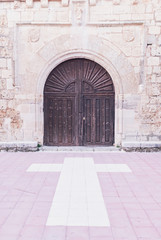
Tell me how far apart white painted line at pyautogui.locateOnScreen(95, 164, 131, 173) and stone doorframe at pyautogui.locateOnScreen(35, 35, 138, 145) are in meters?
1.96

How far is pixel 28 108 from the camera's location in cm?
700

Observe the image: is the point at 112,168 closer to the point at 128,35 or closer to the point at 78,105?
the point at 78,105

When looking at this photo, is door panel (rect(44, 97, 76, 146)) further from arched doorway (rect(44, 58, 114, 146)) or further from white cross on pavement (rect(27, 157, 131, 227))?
white cross on pavement (rect(27, 157, 131, 227))

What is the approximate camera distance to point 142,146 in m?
6.78

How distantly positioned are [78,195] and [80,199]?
16cm

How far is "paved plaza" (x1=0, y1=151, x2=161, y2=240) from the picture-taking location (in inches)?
92.1

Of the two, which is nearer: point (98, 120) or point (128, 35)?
point (128, 35)

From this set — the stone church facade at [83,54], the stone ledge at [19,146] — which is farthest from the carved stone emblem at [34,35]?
the stone ledge at [19,146]

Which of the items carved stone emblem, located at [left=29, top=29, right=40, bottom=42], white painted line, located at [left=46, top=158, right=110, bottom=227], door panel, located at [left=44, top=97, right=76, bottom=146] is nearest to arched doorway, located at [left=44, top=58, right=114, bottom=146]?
door panel, located at [left=44, top=97, right=76, bottom=146]

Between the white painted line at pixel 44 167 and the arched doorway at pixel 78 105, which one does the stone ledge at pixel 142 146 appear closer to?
the arched doorway at pixel 78 105

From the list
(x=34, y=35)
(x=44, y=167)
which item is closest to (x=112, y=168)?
(x=44, y=167)

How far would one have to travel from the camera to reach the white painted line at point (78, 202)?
2.56m

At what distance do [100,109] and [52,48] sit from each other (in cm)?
233

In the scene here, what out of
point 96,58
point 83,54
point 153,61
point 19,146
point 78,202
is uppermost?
point 83,54
